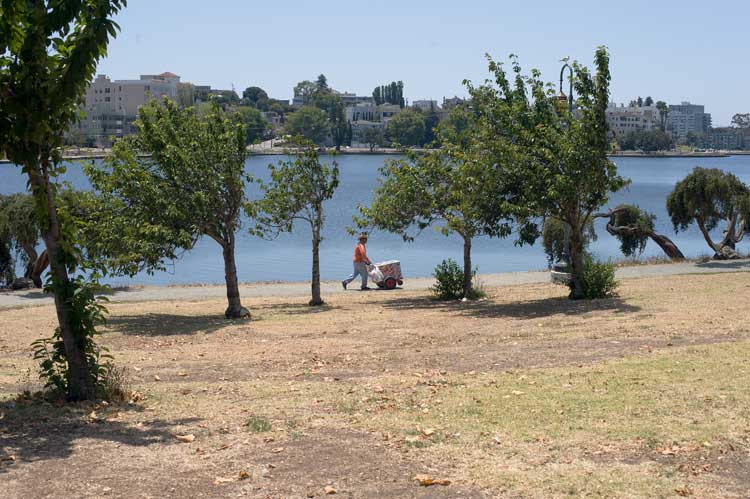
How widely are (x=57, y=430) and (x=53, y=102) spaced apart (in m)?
3.22

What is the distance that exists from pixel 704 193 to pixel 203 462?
31373 millimetres

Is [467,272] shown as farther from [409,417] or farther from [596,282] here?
[409,417]

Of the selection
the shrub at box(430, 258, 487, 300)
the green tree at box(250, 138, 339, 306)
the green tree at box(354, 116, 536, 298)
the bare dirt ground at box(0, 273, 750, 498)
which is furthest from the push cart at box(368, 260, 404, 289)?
the bare dirt ground at box(0, 273, 750, 498)

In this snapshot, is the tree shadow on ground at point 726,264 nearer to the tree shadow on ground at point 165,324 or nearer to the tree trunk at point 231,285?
the tree trunk at point 231,285

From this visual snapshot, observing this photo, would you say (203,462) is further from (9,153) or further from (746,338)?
(746,338)

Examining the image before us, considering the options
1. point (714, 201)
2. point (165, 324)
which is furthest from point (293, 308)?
point (714, 201)

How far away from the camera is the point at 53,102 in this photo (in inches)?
388

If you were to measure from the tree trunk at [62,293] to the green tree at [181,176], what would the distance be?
31.3 feet

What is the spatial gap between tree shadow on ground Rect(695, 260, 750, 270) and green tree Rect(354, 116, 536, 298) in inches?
400

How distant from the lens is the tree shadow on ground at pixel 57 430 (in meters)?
8.55

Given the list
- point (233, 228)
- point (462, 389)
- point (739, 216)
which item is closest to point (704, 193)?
point (739, 216)

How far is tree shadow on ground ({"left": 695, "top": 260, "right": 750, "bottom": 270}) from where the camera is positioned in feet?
103

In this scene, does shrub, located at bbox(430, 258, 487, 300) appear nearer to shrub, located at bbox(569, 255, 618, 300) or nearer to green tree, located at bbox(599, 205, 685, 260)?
shrub, located at bbox(569, 255, 618, 300)

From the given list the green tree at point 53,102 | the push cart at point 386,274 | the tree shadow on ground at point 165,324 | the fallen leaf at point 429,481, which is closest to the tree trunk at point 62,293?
the green tree at point 53,102
